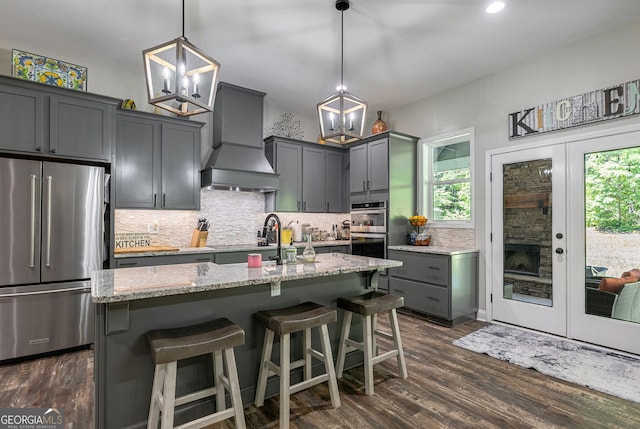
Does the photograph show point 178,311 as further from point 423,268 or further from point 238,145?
point 423,268

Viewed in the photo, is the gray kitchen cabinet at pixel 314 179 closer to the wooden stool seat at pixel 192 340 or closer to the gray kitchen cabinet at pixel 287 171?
the gray kitchen cabinet at pixel 287 171

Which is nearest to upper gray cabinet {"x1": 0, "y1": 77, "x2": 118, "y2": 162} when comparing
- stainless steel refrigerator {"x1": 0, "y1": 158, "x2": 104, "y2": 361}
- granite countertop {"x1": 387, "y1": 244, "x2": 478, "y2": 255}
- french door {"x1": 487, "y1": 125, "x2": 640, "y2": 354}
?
stainless steel refrigerator {"x1": 0, "y1": 158, "x2": 104, "y2": 361}

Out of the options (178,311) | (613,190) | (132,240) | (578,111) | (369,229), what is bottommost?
(178,311)

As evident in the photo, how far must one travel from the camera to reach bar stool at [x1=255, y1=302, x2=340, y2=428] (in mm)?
2033

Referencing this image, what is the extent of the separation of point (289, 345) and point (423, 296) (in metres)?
2.59

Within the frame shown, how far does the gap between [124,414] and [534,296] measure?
4.09 meters

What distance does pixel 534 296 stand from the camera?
3.83m

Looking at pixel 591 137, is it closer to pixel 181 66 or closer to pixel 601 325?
pixel 601 325

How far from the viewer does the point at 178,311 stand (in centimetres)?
202

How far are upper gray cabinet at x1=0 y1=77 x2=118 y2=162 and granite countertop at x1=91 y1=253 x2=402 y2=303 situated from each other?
1.79m

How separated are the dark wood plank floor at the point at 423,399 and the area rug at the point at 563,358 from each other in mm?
142

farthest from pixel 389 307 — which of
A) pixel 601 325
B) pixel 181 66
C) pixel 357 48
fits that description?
pixel 357 48

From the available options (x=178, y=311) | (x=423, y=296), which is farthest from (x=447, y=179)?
(x=178, y=311)

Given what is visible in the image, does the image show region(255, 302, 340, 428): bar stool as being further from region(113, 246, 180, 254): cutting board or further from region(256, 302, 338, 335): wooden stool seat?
region(113, 246, 180, 254): cutting board
